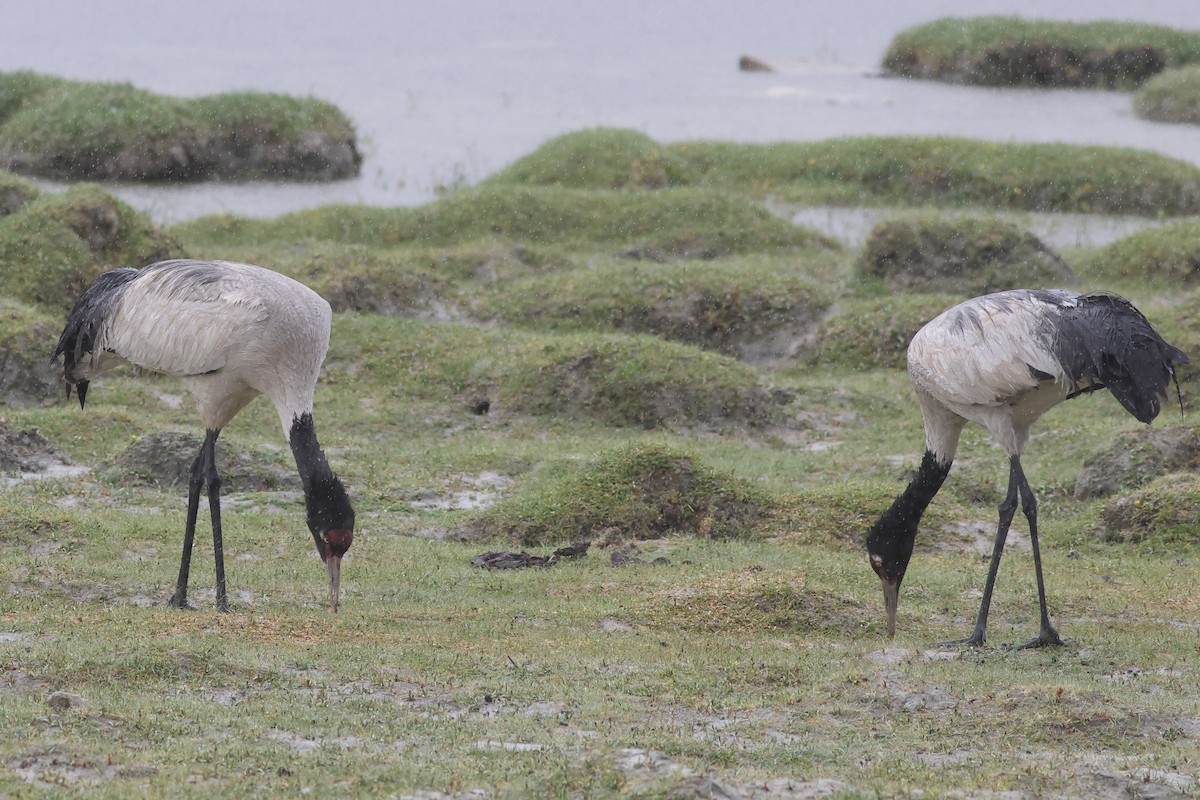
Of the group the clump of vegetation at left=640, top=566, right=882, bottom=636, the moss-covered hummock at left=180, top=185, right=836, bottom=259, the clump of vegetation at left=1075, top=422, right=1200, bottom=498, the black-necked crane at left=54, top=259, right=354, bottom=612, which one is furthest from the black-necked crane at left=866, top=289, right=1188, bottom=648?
the moss-covered hummock at left=180, top=185, right=836, bottom=259

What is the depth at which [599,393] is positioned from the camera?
584 inches

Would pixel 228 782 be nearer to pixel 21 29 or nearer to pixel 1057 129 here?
pixel 1057 129

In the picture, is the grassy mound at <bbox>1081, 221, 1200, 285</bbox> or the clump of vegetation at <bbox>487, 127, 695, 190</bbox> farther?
the clump of vegetation at <bbox>487, 127, 695, 190</bbox>

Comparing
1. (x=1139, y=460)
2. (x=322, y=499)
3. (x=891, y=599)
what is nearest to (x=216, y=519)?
(x=322, y=499)

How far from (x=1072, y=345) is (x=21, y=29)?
4543cm

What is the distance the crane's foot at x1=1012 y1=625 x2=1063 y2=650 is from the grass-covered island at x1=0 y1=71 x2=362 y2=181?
20.8 metres

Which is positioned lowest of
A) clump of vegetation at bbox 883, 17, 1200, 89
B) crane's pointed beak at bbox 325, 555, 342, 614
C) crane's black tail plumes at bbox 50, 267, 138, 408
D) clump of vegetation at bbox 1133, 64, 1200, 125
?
crane's pointed beak at bbox 325, 555, 342, 614

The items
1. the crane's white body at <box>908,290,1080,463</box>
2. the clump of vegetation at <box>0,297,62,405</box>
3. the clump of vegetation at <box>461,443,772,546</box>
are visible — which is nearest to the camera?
the crane's white body at <box>908,290,1080,463</box>

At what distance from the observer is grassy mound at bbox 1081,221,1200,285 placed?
19.7 metres

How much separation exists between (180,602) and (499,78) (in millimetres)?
32273

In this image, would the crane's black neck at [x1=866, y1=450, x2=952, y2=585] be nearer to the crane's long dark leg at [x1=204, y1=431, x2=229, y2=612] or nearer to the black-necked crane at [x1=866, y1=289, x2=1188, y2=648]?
the black-necked crane at [x1=866, y1=289, x2=1188, y2=648]

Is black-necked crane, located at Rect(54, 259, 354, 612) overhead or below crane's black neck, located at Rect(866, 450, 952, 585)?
overhead

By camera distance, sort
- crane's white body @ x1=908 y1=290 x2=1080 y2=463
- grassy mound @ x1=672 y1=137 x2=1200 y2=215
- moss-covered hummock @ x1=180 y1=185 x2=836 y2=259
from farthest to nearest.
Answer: grassy mound @ x1=672 y1=137 x2=1200 y2=215 → moss-covered hummock @ x1=180 y1=185 x2=836 y2=259 → crane's white body @ x1=908 y1=290 x2=1080 y2=463

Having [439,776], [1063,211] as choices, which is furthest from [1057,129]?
[439,776]
